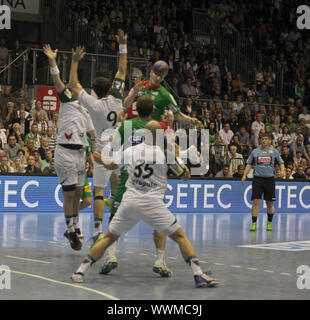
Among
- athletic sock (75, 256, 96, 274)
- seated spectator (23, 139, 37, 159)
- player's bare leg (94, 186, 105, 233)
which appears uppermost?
seated spectator (23, 139, 37, 159)

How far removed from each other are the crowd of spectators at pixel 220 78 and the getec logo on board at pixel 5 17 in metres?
2.16

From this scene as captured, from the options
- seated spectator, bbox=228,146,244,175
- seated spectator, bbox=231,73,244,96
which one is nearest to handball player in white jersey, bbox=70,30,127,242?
seated spectator, bbox=228,146,244,175

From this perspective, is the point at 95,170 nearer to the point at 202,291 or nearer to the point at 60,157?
the point at 60,157

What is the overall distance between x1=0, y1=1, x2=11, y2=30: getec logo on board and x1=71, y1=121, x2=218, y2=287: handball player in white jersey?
18.0 meters

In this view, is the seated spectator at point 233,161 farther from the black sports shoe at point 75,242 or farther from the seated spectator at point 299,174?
the black sports shoe at point 75,242

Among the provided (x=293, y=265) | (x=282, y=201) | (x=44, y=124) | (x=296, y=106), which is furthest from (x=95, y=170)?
(x=296, y=106)

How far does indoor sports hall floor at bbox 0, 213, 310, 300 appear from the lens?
7736mm

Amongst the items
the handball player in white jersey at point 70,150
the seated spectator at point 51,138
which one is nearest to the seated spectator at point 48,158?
the seated spectator at point 51,138

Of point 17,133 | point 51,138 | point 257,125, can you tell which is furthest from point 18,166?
point 257,125

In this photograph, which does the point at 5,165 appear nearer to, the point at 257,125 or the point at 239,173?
the point at 239,173

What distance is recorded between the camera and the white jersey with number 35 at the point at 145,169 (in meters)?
8.06

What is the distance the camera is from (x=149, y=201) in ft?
26.3

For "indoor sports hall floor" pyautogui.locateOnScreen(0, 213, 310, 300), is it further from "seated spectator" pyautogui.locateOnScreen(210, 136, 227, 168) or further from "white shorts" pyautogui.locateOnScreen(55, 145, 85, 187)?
"seated spectator" pyautogui.locateOnScreen(210, 136, 227, 168)

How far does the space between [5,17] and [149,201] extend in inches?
738
